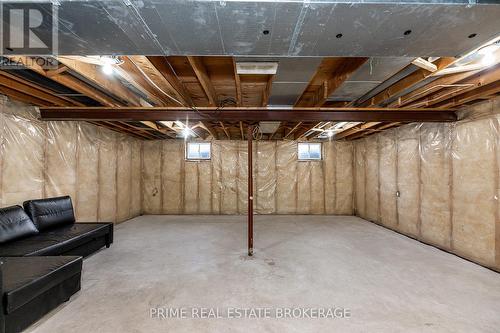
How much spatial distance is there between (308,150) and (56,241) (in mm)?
6268

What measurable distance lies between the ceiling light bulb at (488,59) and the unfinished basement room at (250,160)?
0.03 m

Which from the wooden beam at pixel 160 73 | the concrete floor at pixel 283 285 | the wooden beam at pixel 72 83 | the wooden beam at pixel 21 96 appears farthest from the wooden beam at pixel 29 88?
the concrete floor at pixel 283 285

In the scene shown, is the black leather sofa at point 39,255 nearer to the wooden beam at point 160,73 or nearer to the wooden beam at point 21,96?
the wooden beam at point 21,96

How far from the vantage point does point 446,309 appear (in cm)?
221

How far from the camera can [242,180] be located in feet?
23.0

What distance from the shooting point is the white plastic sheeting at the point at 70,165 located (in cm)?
331

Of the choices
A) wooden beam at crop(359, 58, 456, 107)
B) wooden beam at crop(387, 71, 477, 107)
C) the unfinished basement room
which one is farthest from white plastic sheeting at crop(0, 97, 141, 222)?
wooden beam at crop(387, 71, 477, 107)

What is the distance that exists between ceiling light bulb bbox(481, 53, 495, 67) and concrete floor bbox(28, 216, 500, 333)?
7.75 feet

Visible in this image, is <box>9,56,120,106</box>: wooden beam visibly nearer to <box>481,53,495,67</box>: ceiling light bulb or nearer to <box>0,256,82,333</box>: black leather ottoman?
<box>0,256,82,333</box>: black leather ottoman

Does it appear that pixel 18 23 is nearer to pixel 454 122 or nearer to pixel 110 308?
pixel 110 308

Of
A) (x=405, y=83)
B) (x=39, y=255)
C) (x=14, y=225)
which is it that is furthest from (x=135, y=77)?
(x=405, y=83)

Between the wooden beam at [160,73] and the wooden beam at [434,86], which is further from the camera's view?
the wooden beam at [434,86]

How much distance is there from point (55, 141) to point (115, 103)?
1.56 metres

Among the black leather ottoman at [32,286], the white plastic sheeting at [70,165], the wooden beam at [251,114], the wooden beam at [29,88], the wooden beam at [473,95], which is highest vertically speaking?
the wooden beam at [29,88]
